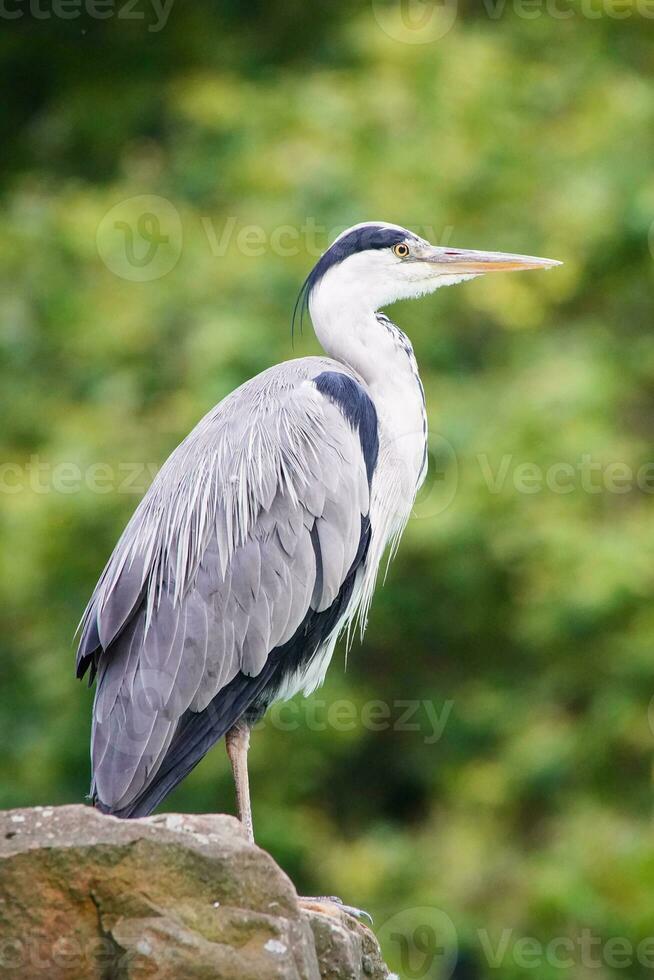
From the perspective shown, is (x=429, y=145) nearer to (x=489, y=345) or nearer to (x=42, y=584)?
(x=489, y=345)

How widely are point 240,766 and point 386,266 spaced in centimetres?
205

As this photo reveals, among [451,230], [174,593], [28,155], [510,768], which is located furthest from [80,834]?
[28,155]

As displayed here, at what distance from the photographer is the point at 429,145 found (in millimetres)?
10242

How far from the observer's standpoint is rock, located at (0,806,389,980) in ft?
11.0

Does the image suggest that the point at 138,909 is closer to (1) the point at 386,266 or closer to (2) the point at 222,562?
(2) the point at 222,562

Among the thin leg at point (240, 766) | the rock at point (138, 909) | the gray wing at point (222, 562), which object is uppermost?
the gray wing at point (222, 562)

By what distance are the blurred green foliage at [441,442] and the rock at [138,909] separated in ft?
16.4

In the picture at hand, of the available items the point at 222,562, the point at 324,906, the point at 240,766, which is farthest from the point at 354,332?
the point at 324,906

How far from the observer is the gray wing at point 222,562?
4.87 m

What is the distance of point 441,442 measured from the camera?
9016 millimetres

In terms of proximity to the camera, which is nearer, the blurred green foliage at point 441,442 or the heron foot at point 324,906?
the heron foot at point 324,906

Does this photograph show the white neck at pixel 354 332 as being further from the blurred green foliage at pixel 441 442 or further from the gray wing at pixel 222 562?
the blurred green foliage at pixel 441 442

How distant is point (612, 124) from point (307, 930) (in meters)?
7.74

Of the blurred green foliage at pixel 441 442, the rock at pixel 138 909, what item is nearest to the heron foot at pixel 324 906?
the rock at pixel 138 909
